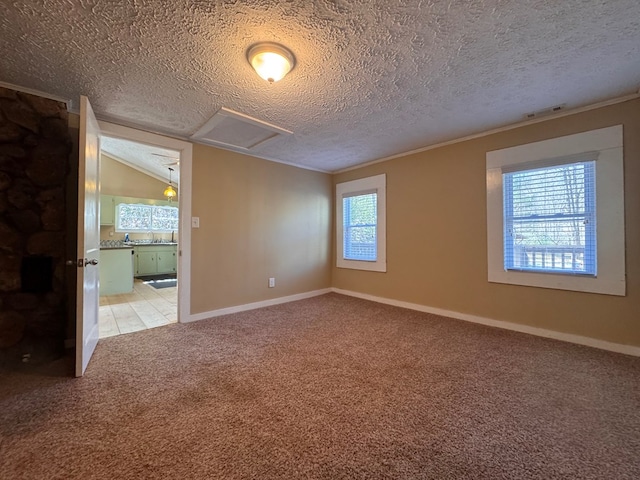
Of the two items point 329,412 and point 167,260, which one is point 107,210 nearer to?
point 167,260

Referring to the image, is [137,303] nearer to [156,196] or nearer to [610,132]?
[156,196]

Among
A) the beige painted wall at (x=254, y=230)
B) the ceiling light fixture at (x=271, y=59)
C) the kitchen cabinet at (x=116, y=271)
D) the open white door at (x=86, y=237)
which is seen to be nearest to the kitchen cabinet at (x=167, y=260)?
the kitchen cabinet at (x=116, y=271)

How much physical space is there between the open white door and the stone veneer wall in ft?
1.29

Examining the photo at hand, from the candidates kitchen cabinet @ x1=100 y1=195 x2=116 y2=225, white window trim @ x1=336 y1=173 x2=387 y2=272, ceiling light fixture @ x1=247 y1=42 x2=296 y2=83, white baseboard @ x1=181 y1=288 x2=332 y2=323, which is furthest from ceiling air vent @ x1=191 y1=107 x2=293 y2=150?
kitchen cabinet @ x1=100 y1=195 x2=116 y2=225

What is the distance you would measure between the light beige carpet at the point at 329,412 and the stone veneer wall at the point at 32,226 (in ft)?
1.46

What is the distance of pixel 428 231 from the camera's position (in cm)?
345

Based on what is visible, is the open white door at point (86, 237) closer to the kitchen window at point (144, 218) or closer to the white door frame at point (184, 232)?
the white door frame at point (184, 232)

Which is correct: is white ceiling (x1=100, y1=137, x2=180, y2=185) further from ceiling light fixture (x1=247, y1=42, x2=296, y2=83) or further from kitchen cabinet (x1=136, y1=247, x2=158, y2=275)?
ceiling light fixture (x1=247, y1=42, x2=296, y2=83)

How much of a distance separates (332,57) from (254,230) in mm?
2472

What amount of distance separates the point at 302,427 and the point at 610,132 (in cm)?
343

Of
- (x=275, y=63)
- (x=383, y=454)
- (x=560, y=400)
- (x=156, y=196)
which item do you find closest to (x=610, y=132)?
(x=560, y=400)

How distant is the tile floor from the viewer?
296 cm

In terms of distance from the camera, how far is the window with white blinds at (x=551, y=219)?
2.40m

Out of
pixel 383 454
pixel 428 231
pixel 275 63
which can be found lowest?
pixel 383 454
